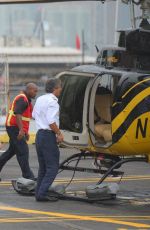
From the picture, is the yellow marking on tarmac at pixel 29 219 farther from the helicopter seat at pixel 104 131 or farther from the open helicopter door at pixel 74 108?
the open helicopter door at pixel 74 108

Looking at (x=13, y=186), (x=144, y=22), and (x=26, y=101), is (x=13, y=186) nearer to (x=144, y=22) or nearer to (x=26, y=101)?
(x=26, y=101)

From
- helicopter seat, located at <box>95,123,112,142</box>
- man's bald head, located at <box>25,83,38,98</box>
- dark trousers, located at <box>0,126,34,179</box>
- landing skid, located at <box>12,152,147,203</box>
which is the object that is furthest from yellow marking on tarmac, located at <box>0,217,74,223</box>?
man's bald head, located at <box>25,83,38,98</box>

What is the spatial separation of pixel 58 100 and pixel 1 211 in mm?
2432

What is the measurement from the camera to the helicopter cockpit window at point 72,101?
1198 cm

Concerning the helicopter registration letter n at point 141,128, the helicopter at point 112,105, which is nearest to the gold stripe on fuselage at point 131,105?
the helicopter at point 112,105

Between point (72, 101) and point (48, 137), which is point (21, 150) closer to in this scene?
point (72, 101)

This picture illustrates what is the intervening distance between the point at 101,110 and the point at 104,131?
557 millimetres

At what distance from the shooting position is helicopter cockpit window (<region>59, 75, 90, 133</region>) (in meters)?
12.0

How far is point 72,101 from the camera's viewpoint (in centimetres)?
1217

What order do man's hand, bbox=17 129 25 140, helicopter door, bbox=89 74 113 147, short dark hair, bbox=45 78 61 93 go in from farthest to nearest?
man's hand, bbox=17 129 25 140 < helicopter door, bbox=89 74 113 147 < short dark hair, bbox=45 78 61 93

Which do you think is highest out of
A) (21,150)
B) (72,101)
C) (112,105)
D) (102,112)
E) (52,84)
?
(52,84)

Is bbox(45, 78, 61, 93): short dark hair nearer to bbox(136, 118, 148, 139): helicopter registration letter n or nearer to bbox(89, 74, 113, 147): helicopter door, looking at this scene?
bbox(89, 74, 113, 147): helicopter door

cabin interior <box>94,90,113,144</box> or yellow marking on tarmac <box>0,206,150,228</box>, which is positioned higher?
cabin interior <box>94,90,113,144</box>

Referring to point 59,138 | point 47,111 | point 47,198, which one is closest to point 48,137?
point 59,138
